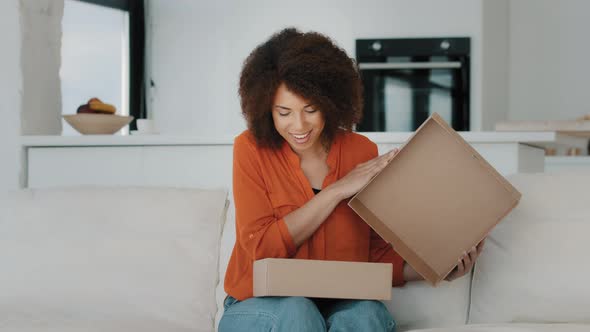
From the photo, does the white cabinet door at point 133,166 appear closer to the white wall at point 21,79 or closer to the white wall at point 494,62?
the white wall at point 21,79

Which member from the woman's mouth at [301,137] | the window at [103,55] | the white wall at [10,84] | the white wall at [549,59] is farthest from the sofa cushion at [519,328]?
the white wall at [549,59]

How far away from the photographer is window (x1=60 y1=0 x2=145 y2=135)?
4117mm

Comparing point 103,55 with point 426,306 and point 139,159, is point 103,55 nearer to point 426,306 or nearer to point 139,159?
point 139,159

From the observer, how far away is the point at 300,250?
1.77 m

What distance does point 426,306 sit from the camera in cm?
191

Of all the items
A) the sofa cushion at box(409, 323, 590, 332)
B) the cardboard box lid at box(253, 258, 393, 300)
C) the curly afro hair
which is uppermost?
the curly afro hair

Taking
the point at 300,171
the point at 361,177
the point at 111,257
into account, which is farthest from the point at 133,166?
the point at 361,177

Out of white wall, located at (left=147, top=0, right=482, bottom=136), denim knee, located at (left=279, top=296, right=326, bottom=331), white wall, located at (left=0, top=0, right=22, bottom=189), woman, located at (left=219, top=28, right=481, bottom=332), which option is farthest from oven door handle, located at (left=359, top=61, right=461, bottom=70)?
denim knee, located at (left=279, top=296, right=326, bottom=331)

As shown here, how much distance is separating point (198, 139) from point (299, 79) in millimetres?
764

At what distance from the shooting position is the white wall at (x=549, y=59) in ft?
16.4

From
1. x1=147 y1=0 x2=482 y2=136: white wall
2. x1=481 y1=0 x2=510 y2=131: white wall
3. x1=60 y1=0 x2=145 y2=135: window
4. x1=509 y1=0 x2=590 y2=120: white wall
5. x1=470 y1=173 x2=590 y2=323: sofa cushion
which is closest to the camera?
x1=470 y1=173 x2=590 y2=323: sofa cushion

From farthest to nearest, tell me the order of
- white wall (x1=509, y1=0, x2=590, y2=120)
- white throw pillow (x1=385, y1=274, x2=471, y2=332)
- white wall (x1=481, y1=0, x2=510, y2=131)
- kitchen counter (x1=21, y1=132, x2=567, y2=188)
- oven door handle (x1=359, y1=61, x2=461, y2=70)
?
white wall (x1=509, y1=0, x2=590, y2=120) → white wall (x1=481, y1=0, x2=510, y2=131) → oven door handle (x1=359, y1=61, x2=461, y2=70) → kitchen counter (x1=21, y1=132, x2=567, y2=188) → white throw pillow (x1=385, y1=274, x2=471, y2=332)

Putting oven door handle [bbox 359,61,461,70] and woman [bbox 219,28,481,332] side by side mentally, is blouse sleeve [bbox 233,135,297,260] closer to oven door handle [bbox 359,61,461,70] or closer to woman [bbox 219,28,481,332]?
woman [bbox 219,28,481,332]

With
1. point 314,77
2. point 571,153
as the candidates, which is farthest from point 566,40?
point 314,77
